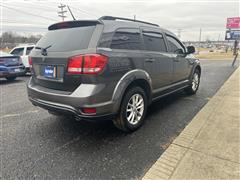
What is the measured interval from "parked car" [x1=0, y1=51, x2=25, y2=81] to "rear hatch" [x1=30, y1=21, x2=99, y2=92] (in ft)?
19.1

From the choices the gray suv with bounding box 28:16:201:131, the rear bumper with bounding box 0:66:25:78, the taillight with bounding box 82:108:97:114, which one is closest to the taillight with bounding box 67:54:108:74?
the gray suv with bounding box 28:16:201:131

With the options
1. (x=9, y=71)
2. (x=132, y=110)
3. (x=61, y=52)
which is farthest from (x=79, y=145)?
(x=9, y=71)

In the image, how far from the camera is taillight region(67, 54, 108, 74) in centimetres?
246

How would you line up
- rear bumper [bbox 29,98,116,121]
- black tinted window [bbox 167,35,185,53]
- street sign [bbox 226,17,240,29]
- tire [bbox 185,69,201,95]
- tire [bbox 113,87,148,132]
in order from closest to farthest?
rear bumper [bbox 29,98,116,121] → tire [bbox 113,87,148,132] → black tinted window [bbox 167,35,185,53] → tire [bbox 185,69,201,95] → street sign [bbox 226,17,240,29]

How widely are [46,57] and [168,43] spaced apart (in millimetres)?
2649

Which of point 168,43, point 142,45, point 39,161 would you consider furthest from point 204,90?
point 39,161

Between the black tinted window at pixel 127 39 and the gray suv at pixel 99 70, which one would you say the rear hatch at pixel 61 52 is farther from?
the black tinted window at pixel 127 39

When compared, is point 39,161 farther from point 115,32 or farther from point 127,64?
point 115,32

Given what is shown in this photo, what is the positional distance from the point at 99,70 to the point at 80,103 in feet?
1.66

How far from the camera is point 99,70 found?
8.20ft

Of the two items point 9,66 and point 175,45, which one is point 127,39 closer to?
point 175,45

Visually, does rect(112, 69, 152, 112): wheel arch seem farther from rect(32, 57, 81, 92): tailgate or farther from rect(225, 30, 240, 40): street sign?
rect(225, 30, 240, 40): street sign

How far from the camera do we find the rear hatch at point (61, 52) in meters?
2.61

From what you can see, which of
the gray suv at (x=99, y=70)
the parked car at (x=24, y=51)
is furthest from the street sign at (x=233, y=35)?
the gray suv at (x=99, y=70)
